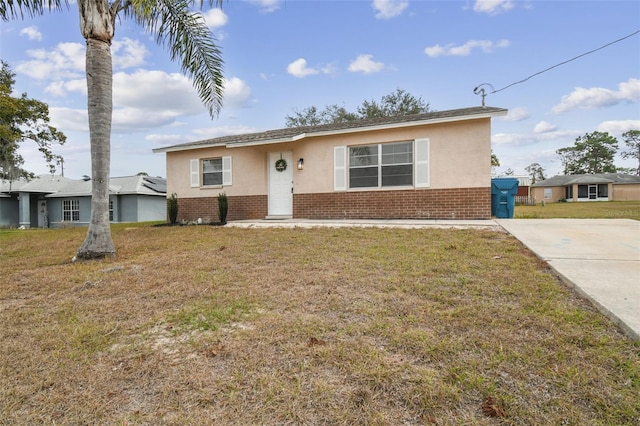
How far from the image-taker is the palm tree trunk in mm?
5570

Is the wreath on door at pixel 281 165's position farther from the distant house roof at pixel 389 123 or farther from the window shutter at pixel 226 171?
the window shutter at pixel 226 171

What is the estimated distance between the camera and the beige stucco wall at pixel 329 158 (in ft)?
31.0

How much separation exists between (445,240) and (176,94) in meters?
13.3

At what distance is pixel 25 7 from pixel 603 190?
45.8m

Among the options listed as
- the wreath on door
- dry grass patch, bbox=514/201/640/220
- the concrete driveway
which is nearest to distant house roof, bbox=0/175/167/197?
the wreath on door

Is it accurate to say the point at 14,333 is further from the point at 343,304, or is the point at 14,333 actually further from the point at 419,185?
the point at 419,185

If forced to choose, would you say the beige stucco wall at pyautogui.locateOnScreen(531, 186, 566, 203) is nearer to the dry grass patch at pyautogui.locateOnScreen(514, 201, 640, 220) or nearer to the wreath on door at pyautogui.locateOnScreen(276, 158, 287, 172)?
the dry grass patch at pyautogui.locateOnScreen(514, 201, 640, 220)

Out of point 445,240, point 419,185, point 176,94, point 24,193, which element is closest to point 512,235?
point 445,240

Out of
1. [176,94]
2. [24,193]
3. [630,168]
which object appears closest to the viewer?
[176,94]

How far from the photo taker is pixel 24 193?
74.3ft

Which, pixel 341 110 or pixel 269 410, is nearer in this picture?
pixel 269 410

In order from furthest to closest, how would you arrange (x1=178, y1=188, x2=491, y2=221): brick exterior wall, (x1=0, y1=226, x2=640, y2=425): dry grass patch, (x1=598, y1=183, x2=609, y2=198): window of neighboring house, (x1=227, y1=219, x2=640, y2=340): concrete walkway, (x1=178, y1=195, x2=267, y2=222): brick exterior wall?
1. (x1=598, y1=183, x2=609, y2=198): window of neighboring house
2. (x1=178, y1=195, x2=267, y2=222): brick exterior wall
3. (x1=178, y1=188, x2=491, y2=221): brick exterior wall
4. (x1=227, y1=219, x2=640, y2=340): concrete walkway
5. (x1=0, y1=226, x2=640, y2=425): dry grass patch

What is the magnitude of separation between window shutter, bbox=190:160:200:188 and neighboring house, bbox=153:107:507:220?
42mm

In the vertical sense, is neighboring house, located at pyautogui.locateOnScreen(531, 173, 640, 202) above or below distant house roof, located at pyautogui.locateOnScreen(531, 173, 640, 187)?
below
